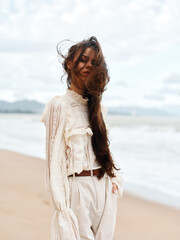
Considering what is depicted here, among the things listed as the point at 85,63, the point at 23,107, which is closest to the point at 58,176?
the point at 85,63

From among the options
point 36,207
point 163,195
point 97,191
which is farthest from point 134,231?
point 97,191

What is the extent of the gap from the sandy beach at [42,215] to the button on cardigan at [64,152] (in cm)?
191

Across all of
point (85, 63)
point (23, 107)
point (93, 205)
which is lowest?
point (93, 205)

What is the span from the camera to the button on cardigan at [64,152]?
1677 mm

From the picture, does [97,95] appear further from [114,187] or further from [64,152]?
[114,187]

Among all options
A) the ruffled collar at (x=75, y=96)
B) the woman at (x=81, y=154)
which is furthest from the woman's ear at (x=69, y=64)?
the ruffled collar at (x=75, y=96)

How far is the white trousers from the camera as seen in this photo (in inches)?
69.9

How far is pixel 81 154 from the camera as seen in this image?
5.91 feet

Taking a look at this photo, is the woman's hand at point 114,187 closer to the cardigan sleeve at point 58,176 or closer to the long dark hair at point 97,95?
the long dark hair at point 97,95

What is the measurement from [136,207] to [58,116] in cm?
361

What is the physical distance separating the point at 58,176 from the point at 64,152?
0.14 meters

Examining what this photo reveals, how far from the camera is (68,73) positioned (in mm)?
1968

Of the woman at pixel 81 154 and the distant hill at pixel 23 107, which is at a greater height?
the distant hill at pixel 23 107

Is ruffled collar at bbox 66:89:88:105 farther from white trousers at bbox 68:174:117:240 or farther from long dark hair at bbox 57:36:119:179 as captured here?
white trousers at bbox 68:174:117:240
